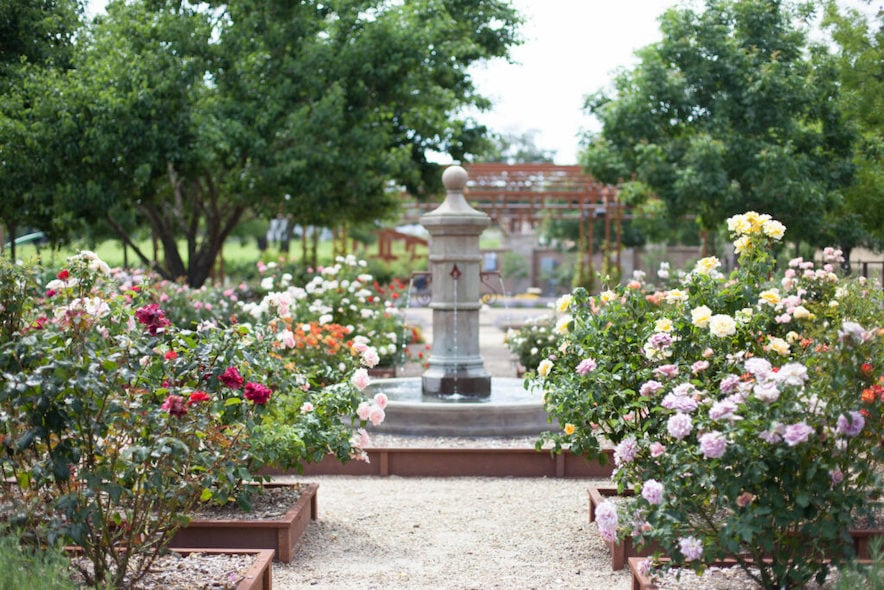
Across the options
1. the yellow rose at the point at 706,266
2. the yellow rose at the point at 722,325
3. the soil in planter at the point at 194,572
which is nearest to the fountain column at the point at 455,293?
the yellow rose at the point at 706,266

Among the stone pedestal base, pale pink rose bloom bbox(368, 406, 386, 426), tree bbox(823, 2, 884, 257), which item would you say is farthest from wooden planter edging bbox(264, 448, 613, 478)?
tree bbox(823, 2, 884, 257)

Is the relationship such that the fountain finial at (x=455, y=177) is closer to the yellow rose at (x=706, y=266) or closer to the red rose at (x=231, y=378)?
the yellow rose at (x=706, y=266)

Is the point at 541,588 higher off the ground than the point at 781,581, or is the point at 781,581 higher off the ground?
the point at 781,581

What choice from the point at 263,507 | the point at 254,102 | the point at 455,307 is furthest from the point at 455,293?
the point at 254,102

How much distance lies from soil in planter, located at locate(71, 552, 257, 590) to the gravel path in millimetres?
474

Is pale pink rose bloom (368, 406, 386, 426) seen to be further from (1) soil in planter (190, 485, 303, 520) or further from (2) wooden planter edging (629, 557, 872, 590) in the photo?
(2) wooden planter edging (629, 557, 872, 590)

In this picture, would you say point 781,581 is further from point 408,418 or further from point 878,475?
point 408,418

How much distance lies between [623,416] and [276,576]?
2.02 m

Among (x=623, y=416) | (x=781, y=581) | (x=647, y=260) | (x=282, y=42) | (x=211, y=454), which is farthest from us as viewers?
(x=647, y=260)

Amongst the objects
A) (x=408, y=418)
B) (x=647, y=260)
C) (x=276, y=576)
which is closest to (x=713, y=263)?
(x=276, y=576)

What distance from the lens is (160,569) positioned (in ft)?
15.3

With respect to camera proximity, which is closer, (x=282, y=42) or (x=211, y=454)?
(x=211, y=454)

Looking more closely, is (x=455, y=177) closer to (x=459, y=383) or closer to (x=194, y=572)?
(x=459, y=383)

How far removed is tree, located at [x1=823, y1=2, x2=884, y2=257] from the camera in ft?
54.4
